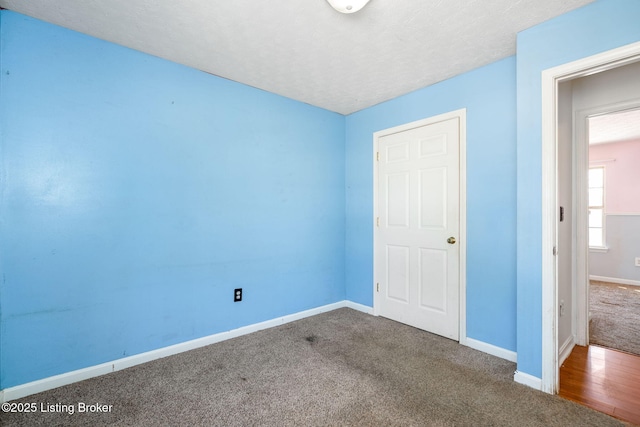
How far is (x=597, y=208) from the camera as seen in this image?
209 inches

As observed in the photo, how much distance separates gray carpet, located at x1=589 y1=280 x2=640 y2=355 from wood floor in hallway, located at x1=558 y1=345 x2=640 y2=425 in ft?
0.74

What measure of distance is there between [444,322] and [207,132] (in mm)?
2925

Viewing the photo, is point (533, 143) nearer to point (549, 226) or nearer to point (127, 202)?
point (549, 226)

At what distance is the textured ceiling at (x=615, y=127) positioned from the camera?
149 inches

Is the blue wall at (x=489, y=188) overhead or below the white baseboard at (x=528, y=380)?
overhead

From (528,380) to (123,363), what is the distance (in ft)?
9.79

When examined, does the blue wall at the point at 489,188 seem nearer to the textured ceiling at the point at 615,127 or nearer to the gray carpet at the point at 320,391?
the gray carpet at the point at 320,391

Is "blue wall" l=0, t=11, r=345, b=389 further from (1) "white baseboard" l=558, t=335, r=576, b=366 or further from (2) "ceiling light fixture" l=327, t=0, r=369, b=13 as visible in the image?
(1) "white baseboard" l=558, t=335, r=576, b=366

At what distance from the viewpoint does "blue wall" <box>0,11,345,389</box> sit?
1857mm

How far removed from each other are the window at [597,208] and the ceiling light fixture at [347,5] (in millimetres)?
6306

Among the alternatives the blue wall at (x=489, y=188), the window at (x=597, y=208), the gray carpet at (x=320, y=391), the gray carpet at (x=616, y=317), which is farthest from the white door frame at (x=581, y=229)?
the window at (x=597, y=208)

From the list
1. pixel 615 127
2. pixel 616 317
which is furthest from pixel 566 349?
pixel 615 127

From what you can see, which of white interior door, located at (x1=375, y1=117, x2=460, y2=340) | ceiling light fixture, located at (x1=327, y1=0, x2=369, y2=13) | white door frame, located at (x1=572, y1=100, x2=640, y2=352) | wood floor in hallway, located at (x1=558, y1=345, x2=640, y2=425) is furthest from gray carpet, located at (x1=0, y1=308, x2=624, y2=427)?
ceiling light fixture, located at (x1=327, y1=0, x2=369, y2=13)

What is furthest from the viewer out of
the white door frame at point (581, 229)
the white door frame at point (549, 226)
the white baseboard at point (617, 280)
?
the white baseboard at point (617, 280)
